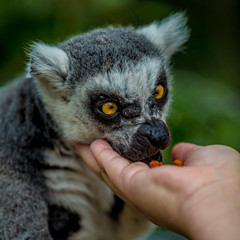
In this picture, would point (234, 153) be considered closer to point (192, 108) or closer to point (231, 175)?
point (231, 175)

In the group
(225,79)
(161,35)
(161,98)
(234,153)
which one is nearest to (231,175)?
(234,153)

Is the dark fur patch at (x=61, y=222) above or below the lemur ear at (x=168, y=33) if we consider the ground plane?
below

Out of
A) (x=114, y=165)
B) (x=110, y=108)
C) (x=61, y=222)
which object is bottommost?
(x=61, y=222)

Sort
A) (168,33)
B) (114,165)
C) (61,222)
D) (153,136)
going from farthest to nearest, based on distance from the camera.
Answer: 1. (168,33)
2. (61,222)
3. (153,136)
4. (114,165)

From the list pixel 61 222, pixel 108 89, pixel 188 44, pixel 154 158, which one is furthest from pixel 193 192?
pixel 188 44

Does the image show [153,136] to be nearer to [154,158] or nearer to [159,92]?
[154,158]

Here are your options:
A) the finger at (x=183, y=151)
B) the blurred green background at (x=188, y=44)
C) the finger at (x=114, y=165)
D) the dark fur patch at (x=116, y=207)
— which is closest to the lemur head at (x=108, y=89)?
the finger at (x=114, y=165)

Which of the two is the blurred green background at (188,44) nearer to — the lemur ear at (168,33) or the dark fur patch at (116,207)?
the lemur ear at (168,33)
